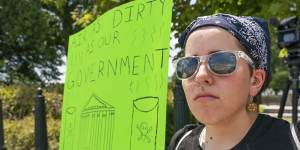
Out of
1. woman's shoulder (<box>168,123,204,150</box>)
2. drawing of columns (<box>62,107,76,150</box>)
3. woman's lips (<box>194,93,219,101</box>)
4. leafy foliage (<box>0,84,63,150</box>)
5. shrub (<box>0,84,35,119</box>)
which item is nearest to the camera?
woman's lips (<box>194,93,219,101</box>)

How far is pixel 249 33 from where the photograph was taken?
1435 millimetres

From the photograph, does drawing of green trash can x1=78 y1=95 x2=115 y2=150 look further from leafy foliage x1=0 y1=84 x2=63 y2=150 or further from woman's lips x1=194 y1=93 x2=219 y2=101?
leafy foliage x1=0 y1=84 x2=63 y2=150

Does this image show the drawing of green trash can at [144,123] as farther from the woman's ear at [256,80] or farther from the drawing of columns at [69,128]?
the drawing of columns at [69,128]

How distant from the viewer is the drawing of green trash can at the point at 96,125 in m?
2.22

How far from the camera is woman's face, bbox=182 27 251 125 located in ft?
4.55

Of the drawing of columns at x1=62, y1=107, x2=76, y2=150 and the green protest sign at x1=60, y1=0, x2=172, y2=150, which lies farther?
the drawing of columns at x1=62, y1=107, x2=76, y2=150

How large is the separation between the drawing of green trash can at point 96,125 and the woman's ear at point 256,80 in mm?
856

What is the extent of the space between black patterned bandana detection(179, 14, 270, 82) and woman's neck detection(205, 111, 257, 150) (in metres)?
0.14

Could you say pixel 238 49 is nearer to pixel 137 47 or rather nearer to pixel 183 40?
pixel 183 40

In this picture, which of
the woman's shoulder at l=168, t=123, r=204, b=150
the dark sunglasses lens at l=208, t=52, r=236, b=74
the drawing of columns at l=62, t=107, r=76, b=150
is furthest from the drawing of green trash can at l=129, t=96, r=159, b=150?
the drawing of columns at l=62, t=107, r=76, b=150

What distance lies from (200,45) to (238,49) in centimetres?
10

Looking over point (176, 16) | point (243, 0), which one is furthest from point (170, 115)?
point (243, 0)

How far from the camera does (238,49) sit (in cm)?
142

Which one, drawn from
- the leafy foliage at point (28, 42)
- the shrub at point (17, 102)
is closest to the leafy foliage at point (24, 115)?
the shrub at point (17, 102)
